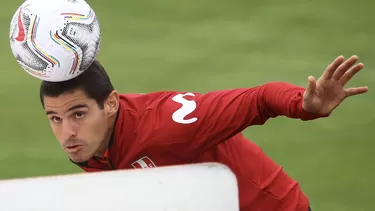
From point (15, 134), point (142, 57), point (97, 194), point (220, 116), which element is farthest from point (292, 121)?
point (97, 194)

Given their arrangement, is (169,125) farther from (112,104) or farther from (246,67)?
(246,67)

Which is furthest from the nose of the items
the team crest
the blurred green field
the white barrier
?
the blurred green field

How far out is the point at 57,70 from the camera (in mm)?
3193

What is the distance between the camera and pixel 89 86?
11.0ft

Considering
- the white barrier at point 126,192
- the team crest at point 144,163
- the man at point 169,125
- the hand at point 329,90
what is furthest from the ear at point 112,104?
the white barrier at point 126,192

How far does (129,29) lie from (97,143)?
4.10 metres

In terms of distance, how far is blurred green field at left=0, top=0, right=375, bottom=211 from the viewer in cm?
552

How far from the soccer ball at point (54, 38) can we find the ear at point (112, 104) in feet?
0.77

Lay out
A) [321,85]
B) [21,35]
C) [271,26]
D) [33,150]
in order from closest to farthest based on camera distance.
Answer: [321,85] < [21,35] < [33,150] < [271,26]

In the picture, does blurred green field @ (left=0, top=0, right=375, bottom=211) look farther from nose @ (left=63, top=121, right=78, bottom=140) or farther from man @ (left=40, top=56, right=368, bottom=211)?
nose @ (left=63, top=121, right=78, bottom=140)

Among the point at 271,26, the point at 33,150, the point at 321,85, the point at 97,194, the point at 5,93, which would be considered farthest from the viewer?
the point at 271,26

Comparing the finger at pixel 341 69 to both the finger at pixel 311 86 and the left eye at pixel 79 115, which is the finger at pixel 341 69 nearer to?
the finger at pixel 311 86

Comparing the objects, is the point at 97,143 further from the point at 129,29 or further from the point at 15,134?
the point at 129,29

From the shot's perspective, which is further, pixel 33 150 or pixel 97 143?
pixel 33 150
